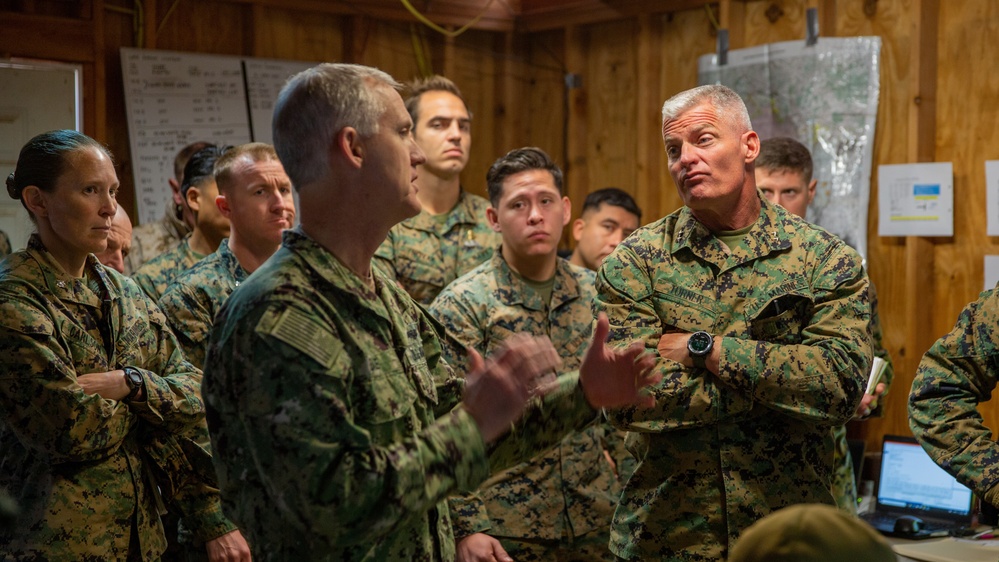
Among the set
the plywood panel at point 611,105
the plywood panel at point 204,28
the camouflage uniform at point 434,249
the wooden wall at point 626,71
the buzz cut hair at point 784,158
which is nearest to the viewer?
the buzz cut hair at point 784,158

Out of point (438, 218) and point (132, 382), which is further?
point (438, 218)

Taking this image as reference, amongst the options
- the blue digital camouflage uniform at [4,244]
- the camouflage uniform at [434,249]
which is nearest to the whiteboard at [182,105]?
the blue digital camouflage uniform at [4,244]

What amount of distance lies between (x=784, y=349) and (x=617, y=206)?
210 cm

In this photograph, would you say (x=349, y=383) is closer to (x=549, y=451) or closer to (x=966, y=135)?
(x=549, y=451)

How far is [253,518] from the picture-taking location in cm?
156

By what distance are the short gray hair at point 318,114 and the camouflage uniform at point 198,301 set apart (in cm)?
128

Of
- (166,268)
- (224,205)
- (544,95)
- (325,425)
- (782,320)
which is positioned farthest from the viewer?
(544,95)

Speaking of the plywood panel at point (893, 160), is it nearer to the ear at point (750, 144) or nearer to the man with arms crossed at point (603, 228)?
the man with arms crossed at point (603, 228)

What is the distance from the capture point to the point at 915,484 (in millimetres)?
3955

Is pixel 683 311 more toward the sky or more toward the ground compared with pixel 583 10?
more toward the ground

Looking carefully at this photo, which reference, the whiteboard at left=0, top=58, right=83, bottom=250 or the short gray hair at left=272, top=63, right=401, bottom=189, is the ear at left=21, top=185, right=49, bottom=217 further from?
the whiteboard at left=0, top=58, right=83, bottom=250

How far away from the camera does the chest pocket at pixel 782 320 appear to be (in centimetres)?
230

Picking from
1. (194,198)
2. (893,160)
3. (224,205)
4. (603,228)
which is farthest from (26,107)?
(893,160)

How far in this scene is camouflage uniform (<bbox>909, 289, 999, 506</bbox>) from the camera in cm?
231
